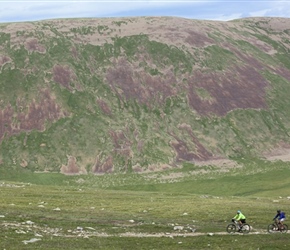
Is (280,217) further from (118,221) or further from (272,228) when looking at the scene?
(118,221)

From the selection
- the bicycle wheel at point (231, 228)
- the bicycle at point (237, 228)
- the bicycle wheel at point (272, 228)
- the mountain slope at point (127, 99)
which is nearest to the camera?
the bicycle at point (237, 228)

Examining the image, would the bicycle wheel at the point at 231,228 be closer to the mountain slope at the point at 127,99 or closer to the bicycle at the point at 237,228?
the bicycle at the point at 237,228

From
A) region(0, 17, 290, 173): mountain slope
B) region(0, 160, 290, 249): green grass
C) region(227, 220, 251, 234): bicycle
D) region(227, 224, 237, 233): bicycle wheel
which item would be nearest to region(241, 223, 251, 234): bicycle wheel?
region(227, 220, 251, 234): bicycle

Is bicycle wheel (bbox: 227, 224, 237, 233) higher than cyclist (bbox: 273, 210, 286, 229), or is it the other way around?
cyclist (bbox: 273, 210, 286, 229)

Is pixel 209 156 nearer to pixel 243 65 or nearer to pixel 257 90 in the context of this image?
pixel 257 90

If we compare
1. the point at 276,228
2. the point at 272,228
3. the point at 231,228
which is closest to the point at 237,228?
the point at 231,228

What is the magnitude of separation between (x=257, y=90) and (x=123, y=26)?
203 feet

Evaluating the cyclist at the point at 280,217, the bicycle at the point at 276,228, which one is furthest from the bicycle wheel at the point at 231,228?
the cyclist at the point at 280,217

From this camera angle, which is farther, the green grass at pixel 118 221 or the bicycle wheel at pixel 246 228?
the bicycle wheel at pixel 246 228

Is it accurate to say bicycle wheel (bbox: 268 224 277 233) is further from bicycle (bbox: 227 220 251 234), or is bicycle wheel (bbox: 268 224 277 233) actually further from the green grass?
bicycle (bbox: 227 220 251 234)

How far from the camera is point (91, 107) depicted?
15550 centimetres

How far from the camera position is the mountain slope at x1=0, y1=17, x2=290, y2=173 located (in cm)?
14025

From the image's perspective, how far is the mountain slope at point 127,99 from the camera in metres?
140

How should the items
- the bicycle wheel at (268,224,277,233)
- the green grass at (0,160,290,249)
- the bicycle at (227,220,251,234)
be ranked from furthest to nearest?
1. the bicycle wheel at (268,224,277,233)
2. the bicycle at (227,220,251,234)
3. the green grass at (0,160,290,249)
